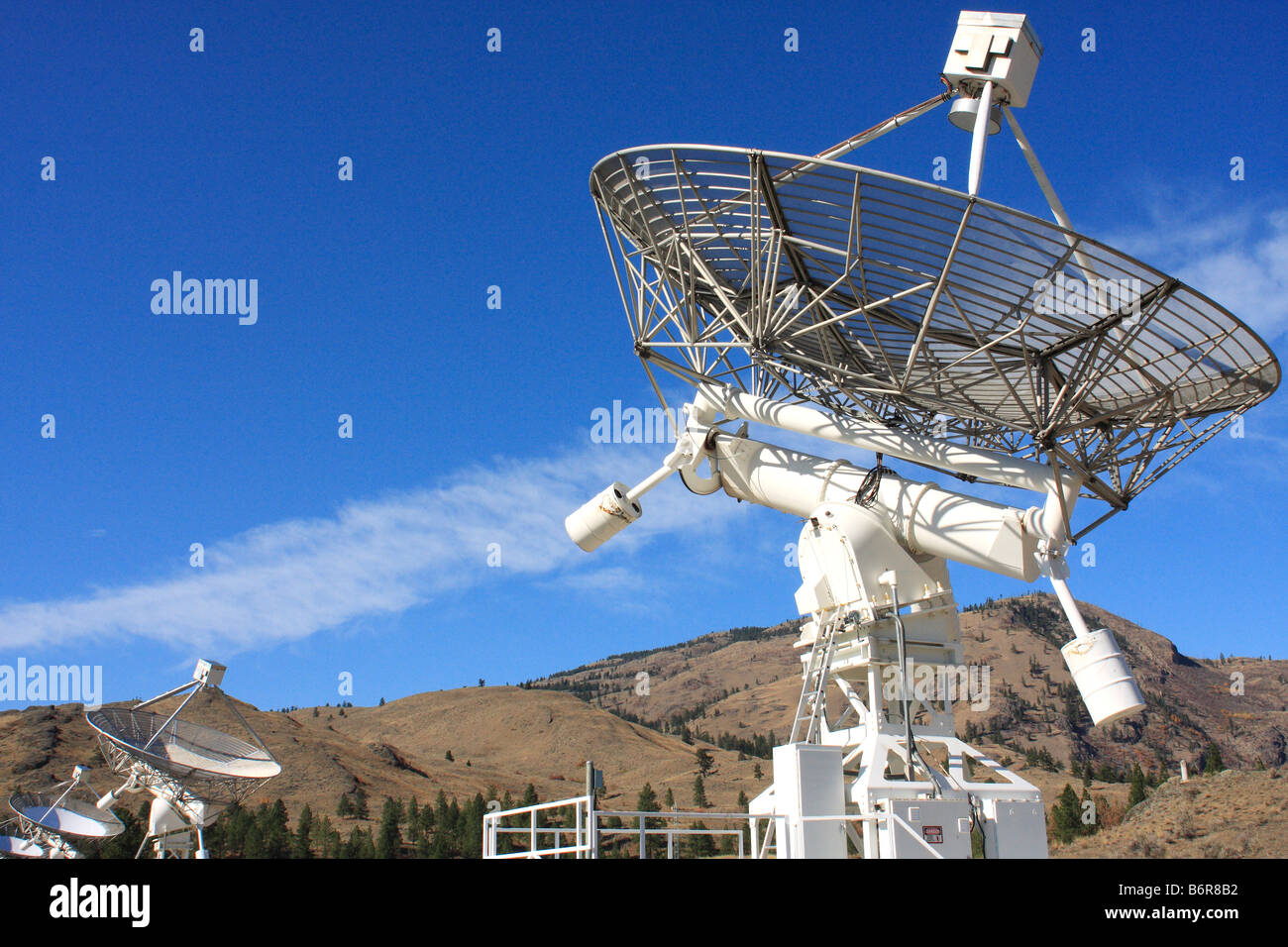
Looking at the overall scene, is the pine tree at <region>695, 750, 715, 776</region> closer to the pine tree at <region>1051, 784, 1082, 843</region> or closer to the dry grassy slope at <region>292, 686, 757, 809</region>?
the dry grassy slope at <region>292, 686, 757, 809</region>

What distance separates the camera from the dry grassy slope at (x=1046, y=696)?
438 ft

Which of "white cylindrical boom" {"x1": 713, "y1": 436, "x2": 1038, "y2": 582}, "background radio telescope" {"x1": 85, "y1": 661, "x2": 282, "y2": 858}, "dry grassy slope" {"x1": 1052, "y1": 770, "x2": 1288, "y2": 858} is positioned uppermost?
"white cylindrical boom" {"x1": 713, "y1": 436, "x2": 1038, "y2": 582}

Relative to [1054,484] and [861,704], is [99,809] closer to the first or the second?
[861,704]

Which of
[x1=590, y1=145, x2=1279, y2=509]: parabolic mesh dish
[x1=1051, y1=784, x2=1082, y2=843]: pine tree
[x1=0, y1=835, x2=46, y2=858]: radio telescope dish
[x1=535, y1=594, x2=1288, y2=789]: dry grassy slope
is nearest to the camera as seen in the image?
[x1=590, y1=145, x2=1279, y2=509]: parabolic mesh dish

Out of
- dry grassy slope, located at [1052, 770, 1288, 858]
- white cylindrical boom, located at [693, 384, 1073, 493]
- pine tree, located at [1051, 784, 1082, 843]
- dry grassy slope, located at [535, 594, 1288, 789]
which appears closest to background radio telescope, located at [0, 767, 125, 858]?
white cylindrical boom, located at [693, 384, 1073, 493]

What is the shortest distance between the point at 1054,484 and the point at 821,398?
5.67 meters

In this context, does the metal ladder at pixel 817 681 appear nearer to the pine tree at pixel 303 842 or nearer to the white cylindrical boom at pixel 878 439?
the white cylindrical boom at pixel 878 439

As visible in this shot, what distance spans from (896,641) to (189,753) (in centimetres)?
2549

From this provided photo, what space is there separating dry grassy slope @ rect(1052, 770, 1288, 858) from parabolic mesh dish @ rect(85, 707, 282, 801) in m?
35.0

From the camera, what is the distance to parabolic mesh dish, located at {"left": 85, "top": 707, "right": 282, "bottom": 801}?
106ft

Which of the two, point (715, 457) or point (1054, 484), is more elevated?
point (715, 457)
